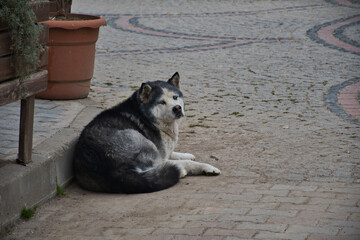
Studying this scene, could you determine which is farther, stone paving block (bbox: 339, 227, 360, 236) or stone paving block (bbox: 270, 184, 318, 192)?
stone paving block (bbox: 270, 184, 318, 192)

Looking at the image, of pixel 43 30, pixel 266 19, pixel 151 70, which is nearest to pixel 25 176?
pixel 43 30

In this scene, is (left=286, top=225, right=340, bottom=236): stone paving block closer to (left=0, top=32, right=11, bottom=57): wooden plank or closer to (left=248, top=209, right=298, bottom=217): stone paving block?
(left=248, top=209, right=298, bottom=217): stone paving block

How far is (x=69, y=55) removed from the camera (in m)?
6.80

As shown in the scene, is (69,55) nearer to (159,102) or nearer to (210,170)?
(159,102)

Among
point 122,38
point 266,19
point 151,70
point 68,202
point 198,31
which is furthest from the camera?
point 266,19

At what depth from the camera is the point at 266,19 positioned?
14.9 m

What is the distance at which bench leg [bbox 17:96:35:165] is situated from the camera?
14.9 ft

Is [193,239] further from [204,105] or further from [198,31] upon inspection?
[198,31]

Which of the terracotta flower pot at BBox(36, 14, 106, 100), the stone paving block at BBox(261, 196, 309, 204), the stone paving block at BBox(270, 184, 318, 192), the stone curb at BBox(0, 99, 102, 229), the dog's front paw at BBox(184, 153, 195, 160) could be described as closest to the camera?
the stone curb at BBox(0, 99, 102, 229)

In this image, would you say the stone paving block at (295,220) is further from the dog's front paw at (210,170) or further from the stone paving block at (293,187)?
the dog's front paw at (210,170)

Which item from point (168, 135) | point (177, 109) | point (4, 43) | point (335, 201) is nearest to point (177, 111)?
point (177, 109)

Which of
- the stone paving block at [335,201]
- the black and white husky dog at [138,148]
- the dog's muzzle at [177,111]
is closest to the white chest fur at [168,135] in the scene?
the black and white husky dog at [138,148]

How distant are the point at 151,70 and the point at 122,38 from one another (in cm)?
301

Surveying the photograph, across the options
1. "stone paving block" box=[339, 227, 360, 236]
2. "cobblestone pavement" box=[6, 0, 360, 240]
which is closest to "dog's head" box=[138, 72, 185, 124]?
"cobblestone pavement" box=[6, 0, 360, 240]
